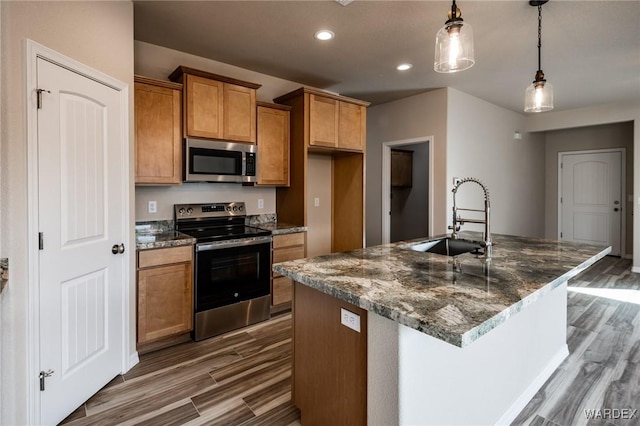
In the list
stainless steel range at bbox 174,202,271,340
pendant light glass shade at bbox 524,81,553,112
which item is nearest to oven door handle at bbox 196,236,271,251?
stainless steel range at bbox 174,202,271,340

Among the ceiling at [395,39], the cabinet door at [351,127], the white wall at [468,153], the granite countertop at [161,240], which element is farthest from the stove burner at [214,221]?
the white wall at [468,153]

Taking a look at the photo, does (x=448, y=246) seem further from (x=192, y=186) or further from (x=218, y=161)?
(x=192, y=186)

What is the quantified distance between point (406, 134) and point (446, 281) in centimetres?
386

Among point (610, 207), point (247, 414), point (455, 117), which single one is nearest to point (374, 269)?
point (247, 414)

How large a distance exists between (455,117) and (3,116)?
15.1 ft

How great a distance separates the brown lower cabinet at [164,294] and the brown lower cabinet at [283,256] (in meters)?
0.86

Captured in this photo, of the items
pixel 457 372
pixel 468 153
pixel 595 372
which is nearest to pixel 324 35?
pixel 457 372

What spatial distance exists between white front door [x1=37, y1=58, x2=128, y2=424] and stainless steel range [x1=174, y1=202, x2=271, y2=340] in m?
0.67

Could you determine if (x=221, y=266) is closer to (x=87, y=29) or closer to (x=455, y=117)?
(x=87, y=29)

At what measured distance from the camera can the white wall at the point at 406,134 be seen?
457 centimetres

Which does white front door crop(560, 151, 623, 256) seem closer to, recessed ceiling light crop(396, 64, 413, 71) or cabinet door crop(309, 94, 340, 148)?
recessed ceiling light crop(396, 64, 413, 71)

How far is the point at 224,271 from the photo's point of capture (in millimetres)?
2996

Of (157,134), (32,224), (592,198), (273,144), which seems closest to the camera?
(32,224)

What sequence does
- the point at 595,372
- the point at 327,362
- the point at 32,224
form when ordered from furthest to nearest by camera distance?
the point at 595,372
the point at 32,224
the point at 327,362
